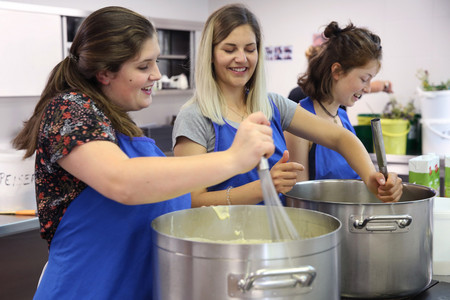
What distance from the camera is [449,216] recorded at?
51.3 inches

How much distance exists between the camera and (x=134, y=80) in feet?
3.46

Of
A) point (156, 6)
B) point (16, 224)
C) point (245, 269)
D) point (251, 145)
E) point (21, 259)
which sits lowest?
point (21, 259)

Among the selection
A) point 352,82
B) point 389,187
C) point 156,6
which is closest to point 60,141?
point 389,187

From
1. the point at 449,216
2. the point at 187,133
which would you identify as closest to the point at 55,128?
the point at 187,133

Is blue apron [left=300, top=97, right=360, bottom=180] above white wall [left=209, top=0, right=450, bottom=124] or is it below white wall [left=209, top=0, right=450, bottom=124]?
below

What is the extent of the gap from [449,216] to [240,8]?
2.55 feet

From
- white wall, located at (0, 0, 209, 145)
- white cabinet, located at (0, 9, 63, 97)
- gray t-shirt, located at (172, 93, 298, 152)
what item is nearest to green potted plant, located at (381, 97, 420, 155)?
white wall, located at (0, 0, 209, 145)

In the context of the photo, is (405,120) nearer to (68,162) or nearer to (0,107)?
(0,107)

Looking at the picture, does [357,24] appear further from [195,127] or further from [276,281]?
Answer: [276,281]

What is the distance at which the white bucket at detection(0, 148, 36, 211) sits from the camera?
6.62 feet

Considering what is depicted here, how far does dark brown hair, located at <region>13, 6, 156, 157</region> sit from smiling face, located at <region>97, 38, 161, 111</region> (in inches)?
0.5

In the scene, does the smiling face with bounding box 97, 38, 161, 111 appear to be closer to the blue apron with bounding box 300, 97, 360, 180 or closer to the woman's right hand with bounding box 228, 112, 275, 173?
the woman's right hand with bounding box 228, 112, 275, 173

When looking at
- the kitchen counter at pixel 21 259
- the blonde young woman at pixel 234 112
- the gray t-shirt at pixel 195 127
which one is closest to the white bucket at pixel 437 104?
the blonde young woman at pixel 234 112

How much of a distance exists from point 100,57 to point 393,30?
152 inches
